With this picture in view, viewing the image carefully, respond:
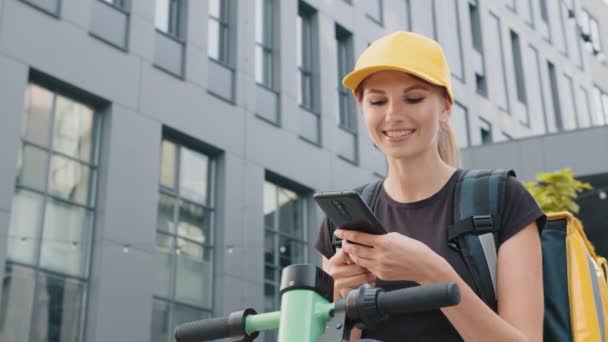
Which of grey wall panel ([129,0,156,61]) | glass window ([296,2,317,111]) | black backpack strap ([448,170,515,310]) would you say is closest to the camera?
black backpack strap ([448,170,515,310])

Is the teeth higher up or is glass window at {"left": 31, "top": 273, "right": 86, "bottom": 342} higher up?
glass window at {"left": 31, "top": 273, "right": 86, "bottom": 342}

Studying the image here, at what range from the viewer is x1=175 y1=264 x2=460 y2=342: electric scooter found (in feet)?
5.66

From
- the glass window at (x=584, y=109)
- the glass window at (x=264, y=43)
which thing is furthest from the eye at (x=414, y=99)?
the glass window at (x=584, y=109)

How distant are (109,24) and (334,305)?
14681 mm

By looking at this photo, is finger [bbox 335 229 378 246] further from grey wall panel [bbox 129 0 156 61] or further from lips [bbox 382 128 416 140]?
grey wall panel [bbox 129 0 156 61]

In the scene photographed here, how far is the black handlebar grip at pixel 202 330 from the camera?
202 cm

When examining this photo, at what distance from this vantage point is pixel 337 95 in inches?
853

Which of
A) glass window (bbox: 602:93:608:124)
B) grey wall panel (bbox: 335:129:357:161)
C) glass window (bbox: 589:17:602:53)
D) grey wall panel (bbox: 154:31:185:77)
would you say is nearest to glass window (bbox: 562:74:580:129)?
glass window (bbox: 602:93:608:124)

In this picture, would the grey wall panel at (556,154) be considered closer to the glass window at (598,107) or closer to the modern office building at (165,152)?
the modern office building at (165,152)

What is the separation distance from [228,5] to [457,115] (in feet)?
32.2

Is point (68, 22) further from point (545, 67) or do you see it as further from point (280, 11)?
point (545, 67)

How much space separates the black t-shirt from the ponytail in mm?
127

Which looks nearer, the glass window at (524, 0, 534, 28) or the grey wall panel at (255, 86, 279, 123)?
the grey wall panel at (255, 86, 279, 123)

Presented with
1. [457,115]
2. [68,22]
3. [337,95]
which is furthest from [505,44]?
[68,22]
